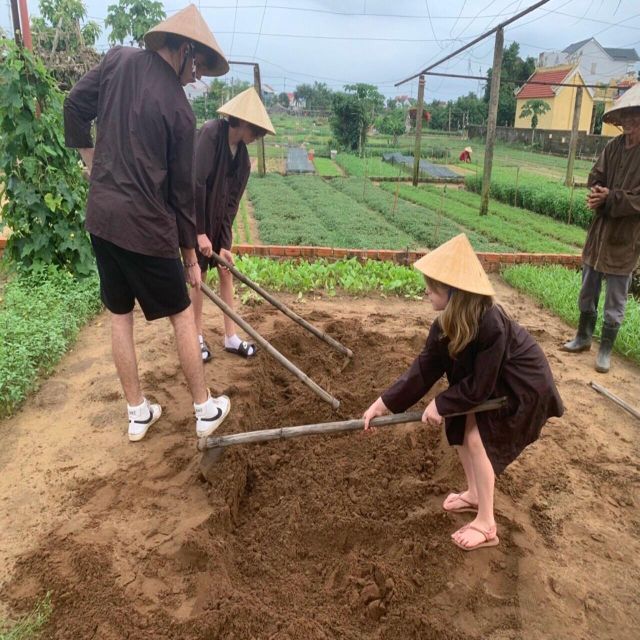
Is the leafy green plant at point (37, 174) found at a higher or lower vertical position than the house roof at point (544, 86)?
lower

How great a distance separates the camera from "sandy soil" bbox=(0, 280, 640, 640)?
2111mm

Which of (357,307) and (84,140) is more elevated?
(84,140)

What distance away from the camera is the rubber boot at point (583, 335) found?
4.62 meters

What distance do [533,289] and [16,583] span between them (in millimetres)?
5473

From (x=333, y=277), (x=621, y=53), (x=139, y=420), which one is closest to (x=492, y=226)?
(x=333, y=277)

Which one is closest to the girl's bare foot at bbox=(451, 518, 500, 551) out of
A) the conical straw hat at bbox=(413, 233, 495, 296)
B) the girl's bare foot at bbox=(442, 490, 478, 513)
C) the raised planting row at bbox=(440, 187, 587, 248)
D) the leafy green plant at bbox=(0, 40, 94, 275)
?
the girl's bare foot at bbox=(442, 490, 478, 513)

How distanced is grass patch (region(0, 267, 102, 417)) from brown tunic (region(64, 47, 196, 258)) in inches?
56.1

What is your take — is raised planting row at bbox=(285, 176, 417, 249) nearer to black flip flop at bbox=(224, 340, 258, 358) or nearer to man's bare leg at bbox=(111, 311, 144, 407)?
black flip flop at bbox=(224, 340, 258, 358)

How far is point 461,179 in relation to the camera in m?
17.8

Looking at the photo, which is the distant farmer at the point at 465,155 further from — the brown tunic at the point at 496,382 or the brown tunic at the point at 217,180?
the brown tunic at the point at 496,382

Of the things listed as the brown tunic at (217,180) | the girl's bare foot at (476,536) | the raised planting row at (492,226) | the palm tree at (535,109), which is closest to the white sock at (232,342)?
the brown tunic at (217,180)

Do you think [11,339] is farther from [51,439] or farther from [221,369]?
[221,369]

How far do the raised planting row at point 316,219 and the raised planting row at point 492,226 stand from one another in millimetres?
1541

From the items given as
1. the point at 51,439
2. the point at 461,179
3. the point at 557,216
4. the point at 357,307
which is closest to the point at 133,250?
the point at 51,439
